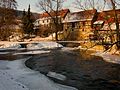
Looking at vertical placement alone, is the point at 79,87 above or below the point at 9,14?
below

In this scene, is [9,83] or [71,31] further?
[71,31]

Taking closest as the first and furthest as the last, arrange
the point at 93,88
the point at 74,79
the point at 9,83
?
the point at 9,83, the point at 93,88, the point at 74,79

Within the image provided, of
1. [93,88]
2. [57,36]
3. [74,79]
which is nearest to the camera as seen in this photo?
[93,88]

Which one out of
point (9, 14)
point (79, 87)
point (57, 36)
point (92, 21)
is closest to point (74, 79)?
point (79, 87)

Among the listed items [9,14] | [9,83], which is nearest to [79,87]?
[9,83]

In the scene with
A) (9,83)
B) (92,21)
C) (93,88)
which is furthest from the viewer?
(92,21)

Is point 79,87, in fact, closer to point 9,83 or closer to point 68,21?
point 9,83

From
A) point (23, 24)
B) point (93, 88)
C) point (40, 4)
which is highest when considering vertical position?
point (40, 4)

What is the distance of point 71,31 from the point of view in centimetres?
7456

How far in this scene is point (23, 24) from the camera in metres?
80.2

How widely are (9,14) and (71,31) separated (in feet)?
72.0

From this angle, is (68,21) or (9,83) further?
(68,21)

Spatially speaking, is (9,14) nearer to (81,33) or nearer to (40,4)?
(40,4)

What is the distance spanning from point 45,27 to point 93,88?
69.9 m
